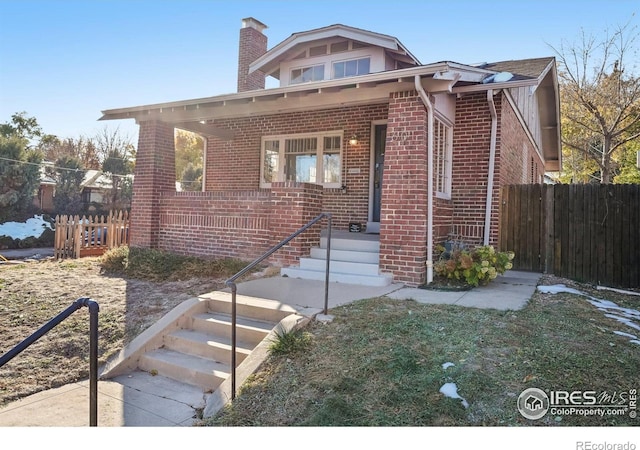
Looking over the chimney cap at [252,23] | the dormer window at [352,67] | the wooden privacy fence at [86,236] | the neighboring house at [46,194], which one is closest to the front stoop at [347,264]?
the dormer window at [352,67]

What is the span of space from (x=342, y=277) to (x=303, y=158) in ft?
13.2

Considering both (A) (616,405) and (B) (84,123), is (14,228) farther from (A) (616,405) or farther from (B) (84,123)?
(A) (616,405)

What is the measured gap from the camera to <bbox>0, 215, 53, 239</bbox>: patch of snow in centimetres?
1755

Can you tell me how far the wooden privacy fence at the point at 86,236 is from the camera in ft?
36.4

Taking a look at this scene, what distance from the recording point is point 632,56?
53.4 ft

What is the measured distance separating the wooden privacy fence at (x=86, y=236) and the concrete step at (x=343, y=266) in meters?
7.21

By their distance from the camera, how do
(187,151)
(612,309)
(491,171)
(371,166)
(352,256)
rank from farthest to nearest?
1. (187,151)
2. (371,166)
3. (491,171)
4. (352,256)
5. (612,309)

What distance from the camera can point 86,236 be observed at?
39.3ft

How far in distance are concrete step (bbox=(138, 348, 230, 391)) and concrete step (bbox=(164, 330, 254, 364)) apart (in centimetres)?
5

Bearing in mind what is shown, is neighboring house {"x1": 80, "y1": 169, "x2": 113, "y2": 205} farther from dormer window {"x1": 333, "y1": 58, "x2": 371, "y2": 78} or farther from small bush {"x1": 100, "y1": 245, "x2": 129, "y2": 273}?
dormer window {"x1": 333, "y1": 58, "x2": 371, "y2": 78}

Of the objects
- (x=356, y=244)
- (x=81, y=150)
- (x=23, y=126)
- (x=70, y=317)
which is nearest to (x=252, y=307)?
(x=70, y=317)

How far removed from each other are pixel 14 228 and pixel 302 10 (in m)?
18.0

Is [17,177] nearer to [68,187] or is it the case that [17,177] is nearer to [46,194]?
[68,187]

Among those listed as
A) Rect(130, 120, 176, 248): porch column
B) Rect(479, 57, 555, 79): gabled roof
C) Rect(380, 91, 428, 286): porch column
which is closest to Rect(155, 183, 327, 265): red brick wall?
Rect(130, 120, 176, 248): porch column
